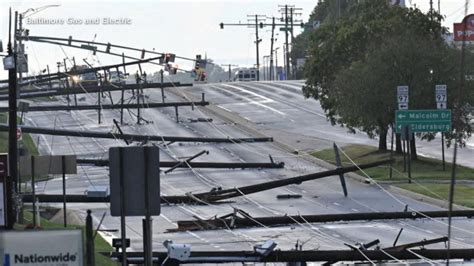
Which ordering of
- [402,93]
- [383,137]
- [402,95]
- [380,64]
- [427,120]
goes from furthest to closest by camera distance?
[383,137], [380,64], [427,120], [402,95], [402,93]

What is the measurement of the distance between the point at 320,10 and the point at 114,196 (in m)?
178

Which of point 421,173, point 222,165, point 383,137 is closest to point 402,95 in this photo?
point 421,173

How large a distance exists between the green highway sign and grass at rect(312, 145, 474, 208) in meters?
2.19

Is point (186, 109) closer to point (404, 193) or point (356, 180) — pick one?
point (356, 180)

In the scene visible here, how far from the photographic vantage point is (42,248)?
18.5 m

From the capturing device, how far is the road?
126ft

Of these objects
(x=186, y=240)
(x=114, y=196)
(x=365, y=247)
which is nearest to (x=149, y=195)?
(x=114, y=196)

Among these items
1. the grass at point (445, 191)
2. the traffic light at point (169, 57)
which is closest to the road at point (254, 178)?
the grass at point (445, 191)

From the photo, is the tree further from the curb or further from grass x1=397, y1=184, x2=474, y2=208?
the curb

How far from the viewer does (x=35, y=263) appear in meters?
18.5

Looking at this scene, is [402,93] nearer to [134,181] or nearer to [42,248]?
[42,248]

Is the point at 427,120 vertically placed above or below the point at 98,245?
above

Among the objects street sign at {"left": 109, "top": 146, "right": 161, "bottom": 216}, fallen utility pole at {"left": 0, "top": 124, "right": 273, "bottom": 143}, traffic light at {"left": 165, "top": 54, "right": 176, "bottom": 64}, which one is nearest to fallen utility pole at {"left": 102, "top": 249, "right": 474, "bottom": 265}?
street sign at {"left": 109, "top": 146, "right": 161, "bottom": 216}

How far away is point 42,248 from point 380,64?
170ft
